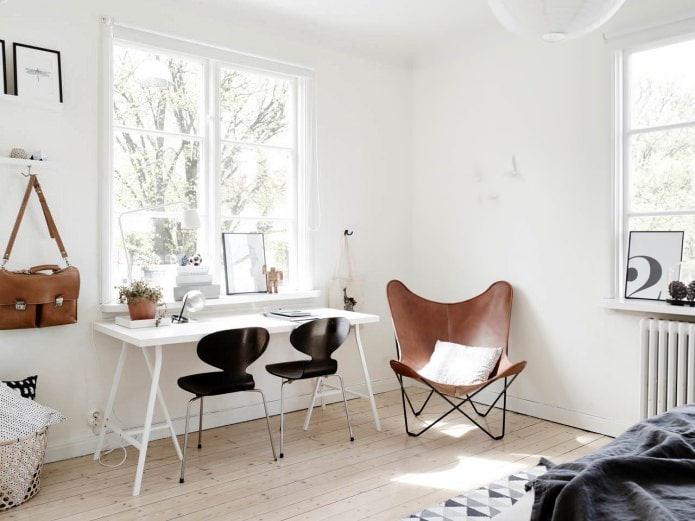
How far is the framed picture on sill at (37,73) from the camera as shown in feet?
10.4

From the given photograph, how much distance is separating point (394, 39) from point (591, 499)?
3868 mm

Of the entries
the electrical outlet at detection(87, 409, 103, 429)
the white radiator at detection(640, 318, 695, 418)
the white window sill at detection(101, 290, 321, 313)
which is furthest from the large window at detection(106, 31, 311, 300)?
the white radiator at detection(640, 318, 695, 418)

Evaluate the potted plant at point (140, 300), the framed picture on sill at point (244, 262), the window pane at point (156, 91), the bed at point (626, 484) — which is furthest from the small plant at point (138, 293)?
the bed at point (626, 484)

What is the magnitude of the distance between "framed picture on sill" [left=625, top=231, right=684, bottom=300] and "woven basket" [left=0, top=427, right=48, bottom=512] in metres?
3.39

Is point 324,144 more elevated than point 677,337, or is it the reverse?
point 324,144

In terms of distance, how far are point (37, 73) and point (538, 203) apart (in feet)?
10.5

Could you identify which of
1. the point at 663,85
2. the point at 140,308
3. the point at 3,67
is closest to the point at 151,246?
the point at 140,308

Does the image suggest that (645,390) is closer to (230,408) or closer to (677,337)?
(677,337)

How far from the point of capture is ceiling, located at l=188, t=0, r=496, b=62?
12.8 feet

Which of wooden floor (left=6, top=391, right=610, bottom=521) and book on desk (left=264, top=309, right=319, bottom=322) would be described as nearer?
wooden floor (left=6, top=391, right=610, bottom=521)

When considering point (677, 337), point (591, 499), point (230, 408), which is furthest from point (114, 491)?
point (677, 337)

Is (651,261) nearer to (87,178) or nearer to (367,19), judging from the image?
(367,19)

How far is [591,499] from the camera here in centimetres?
144

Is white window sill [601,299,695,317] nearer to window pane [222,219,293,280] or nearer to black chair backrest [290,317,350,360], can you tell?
black chair backrest [290,317,350,360]
